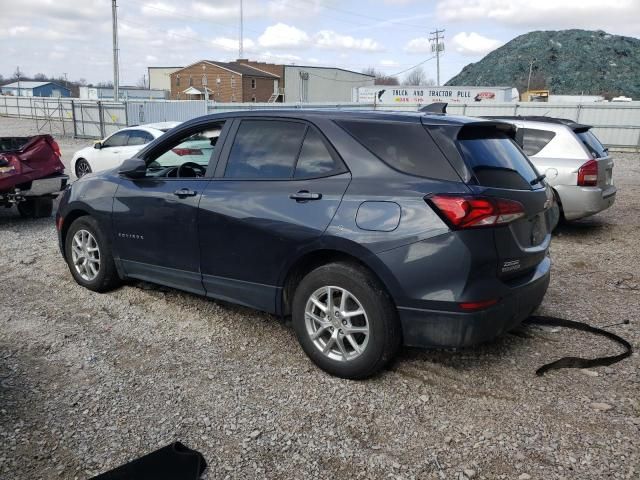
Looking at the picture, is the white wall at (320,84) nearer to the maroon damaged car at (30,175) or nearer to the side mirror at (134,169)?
the maroon damaged car at (30,175)

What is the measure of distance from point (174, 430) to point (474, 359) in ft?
6.91

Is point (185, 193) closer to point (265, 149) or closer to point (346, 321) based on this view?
point (265, 149)

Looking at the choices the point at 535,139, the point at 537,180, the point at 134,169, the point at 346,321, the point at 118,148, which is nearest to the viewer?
the point at 346,321

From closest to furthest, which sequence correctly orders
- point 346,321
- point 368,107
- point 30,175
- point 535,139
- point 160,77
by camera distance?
point 346,321 < point 535,139 < point 30,175 < point 368,107 < point 160,77

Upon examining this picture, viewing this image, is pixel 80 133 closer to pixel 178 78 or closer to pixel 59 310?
pixel 59 310

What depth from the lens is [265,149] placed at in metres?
3.97

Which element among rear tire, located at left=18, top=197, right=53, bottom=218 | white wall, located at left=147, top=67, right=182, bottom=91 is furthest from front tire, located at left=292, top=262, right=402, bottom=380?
white wall, located at left=147, top=67, right=182, bottom=91

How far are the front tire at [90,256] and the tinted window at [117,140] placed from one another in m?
7.79

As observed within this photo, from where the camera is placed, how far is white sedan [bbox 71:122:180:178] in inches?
472

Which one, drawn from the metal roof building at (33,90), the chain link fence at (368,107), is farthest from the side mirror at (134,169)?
the metal roof building at (33,90)

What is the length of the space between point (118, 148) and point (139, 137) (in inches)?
32.1

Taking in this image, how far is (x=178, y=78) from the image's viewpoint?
242 ft

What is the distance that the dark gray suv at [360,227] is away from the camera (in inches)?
124

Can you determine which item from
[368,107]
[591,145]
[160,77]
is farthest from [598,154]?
[160,77]
